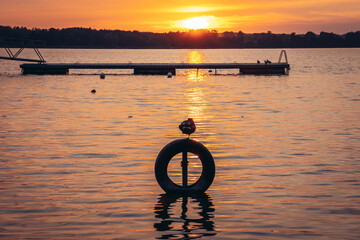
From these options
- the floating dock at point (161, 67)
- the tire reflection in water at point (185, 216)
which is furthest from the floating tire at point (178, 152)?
the floating dock at point (161, 67)

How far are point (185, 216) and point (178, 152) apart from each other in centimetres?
195

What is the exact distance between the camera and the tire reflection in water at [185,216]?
1038 cm

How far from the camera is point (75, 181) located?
14852mm

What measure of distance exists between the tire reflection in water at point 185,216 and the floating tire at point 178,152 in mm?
193

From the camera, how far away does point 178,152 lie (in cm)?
1306

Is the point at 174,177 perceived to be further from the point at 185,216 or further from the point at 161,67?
the point at 161,67

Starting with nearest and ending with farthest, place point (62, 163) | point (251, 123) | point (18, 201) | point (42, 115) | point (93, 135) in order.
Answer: point (18, 201)
point (62, 163)
point (93, 135)
point (251, 123)
point (42, 115)

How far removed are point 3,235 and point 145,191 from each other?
4376mm

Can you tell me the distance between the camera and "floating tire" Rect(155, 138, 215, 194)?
13.0 m

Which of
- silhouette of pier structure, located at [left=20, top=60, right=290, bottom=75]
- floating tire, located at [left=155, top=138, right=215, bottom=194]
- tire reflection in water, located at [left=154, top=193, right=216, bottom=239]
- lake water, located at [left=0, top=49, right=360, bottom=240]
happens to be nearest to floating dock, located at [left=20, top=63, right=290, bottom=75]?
silhouette of pier structure, located at [left=20, top=60, right=290, bottom=75]

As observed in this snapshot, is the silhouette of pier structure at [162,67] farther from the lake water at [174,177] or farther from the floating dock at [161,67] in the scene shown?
the lake water at [174,177]

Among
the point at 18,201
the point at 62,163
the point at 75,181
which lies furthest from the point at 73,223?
the point at 62,163

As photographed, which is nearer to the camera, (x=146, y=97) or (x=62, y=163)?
(x=62, y=163)

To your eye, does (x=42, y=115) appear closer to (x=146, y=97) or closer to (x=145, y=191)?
(x=146, y=97)
